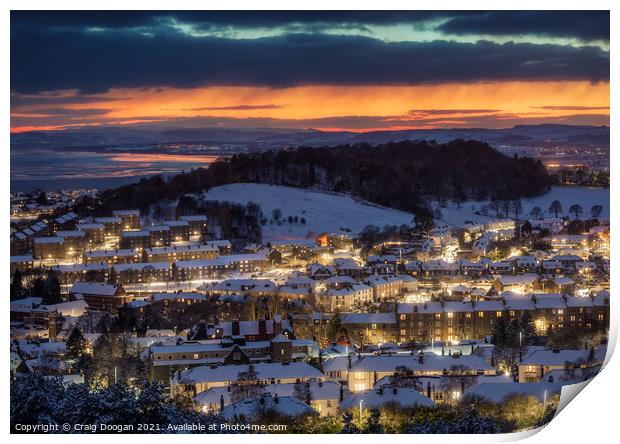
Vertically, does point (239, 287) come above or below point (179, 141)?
below

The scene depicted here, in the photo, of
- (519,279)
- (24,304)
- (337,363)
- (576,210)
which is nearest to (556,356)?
(337,363)

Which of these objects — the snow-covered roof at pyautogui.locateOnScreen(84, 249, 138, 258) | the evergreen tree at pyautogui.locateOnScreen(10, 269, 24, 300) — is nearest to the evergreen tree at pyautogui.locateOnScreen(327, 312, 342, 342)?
the evergreen tree at pyautogui.locateOnScreen(10, 269, 24, 300)

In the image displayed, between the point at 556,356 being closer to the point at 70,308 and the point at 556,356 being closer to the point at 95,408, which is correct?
the point at 95,408

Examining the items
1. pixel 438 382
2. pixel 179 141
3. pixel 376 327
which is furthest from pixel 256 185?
pixel 438 382

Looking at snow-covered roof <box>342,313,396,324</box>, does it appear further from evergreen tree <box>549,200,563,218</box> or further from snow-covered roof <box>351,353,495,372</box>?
evergreen tree <box>549,200,563,218</box>

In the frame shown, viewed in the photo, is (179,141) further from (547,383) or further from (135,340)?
(547,383)
